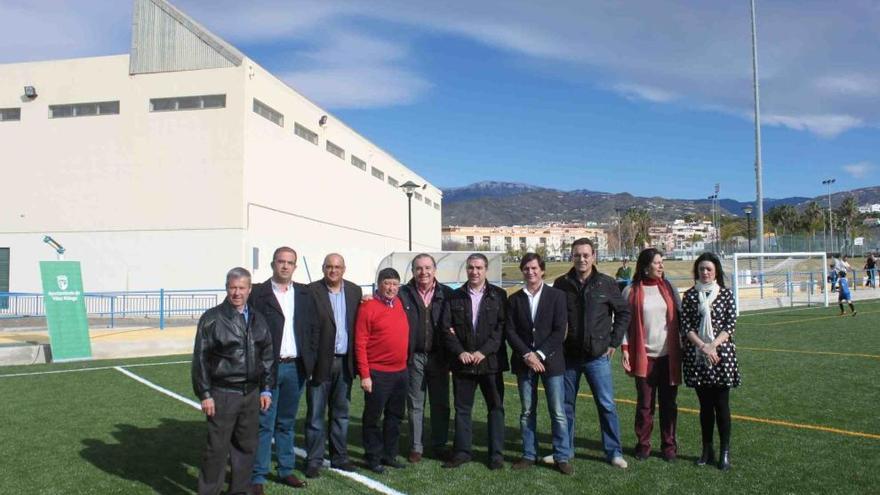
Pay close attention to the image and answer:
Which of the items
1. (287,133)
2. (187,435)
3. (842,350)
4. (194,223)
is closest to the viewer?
(187,435)

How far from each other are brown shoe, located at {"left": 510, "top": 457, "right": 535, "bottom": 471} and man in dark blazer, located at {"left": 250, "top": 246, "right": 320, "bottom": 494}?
1764 mm

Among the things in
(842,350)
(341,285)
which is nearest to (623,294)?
(341,285)

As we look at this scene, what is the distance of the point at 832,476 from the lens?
17.3ft

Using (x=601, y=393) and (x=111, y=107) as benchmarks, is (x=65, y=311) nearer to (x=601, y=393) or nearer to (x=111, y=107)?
(x=601, y=393)

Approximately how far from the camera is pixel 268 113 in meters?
29.6

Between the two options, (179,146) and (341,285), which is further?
(179,146)

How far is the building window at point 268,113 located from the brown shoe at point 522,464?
25.1 metres

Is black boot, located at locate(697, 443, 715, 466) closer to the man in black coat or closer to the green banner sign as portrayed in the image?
the man in black coat

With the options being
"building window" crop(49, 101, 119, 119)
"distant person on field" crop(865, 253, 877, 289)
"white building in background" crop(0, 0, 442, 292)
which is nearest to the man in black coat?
"white building in background" crop(0, 0, 442, 292)

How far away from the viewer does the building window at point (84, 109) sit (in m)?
28.0

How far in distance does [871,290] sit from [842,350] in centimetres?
2021

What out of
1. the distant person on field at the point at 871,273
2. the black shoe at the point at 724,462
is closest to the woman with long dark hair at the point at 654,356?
the black shoe at the point at 724,462

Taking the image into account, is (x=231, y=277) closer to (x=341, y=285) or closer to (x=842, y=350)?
(x=341, y=285)

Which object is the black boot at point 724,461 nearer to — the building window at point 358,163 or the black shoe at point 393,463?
the black shoe at point 393,463
